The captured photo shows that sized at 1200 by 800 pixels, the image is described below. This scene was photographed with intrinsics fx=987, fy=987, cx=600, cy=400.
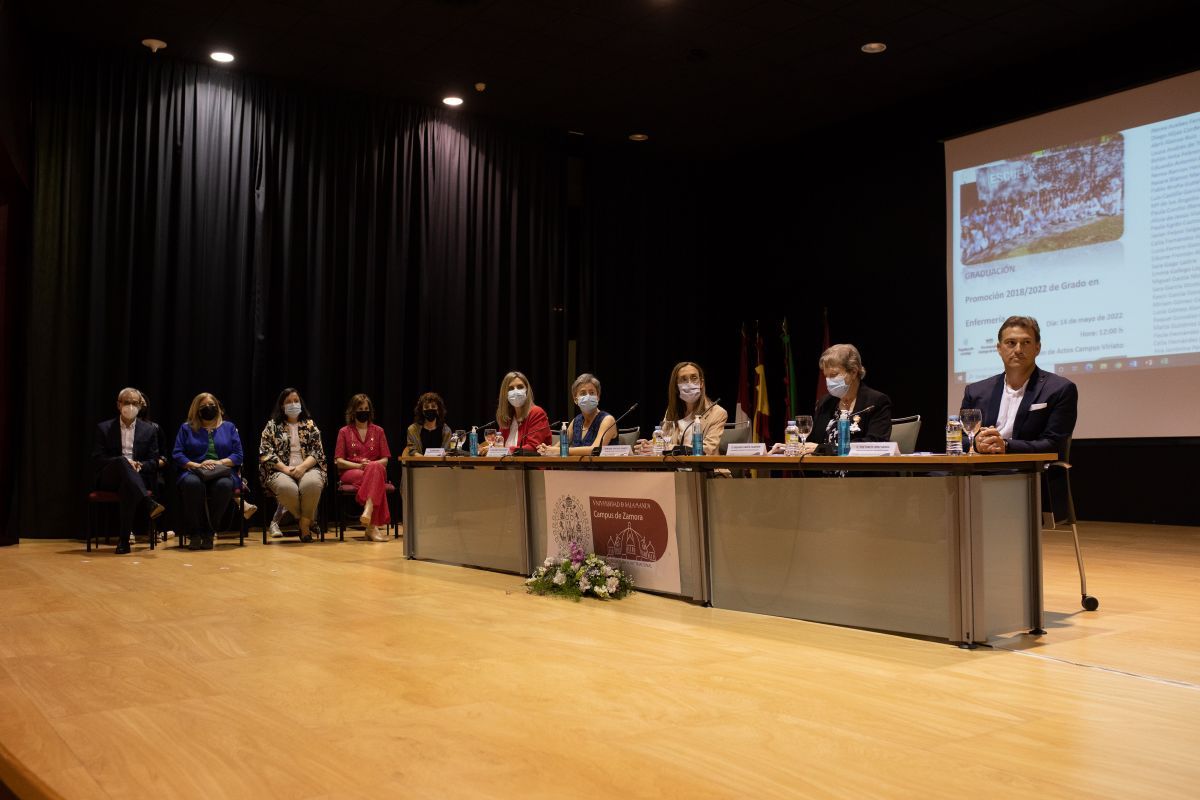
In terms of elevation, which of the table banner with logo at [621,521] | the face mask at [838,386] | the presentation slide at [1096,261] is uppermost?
the presentation slide at [1096,261]

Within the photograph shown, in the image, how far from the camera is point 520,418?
6.11m

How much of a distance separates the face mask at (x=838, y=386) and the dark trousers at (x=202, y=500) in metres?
4.61

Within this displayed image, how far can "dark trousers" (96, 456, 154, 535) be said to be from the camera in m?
6.55

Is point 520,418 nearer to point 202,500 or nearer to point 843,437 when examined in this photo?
point 202,500

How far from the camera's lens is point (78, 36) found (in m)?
7.36

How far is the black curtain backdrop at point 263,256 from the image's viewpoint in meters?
7.40

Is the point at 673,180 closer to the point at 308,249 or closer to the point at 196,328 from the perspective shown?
the point at 308,249

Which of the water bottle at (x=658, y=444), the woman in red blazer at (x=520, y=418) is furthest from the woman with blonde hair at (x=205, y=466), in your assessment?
the water bottle at (x=658, y=444)

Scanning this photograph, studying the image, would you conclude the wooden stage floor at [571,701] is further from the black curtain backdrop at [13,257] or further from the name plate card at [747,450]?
the black curtain backdrop at [13,257]

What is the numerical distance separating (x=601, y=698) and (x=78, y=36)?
23.2 feet

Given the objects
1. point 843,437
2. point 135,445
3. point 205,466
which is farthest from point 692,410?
point 135,445

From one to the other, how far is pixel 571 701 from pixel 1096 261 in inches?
249

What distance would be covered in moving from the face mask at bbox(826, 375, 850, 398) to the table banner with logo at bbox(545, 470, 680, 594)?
791 millimetres

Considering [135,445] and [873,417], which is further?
[135,445]
